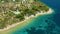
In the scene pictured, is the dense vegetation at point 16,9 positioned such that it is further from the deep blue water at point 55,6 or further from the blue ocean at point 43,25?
the deep blue water at point 55,6

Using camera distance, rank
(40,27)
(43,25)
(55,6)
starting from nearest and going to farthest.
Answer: (40,27) < (43,25) < (55,6)

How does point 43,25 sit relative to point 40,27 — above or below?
above

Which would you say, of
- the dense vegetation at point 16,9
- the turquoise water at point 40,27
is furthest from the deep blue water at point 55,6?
the dense vegetation at point 16,9

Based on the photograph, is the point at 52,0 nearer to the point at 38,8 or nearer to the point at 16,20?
the point at 38,8

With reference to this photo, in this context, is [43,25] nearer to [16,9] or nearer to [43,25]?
[43,25]

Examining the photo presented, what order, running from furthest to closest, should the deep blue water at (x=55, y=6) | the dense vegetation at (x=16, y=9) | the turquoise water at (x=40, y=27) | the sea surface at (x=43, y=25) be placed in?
the deep blue water at (x=55, y=6) < the dense vegetation at (x=16, y=9) < the sea surface at (x=43, y=25) < the turquoise water at (x=40, y=27)

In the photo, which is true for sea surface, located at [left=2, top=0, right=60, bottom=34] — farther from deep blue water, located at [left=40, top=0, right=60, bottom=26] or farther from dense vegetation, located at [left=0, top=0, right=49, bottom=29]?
dense vegetation, located at [left=0, top=0, right=49, bottom=29]

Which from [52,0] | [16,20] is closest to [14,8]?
[16,20]

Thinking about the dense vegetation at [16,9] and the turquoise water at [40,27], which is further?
the dense vegetation at [16,9]

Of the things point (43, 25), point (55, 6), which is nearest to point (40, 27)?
point (43, 25)
